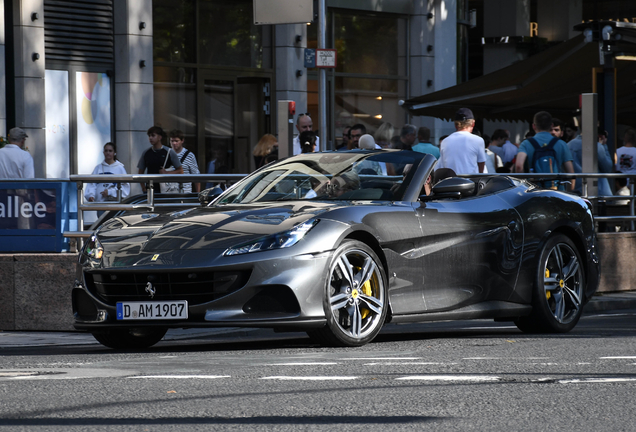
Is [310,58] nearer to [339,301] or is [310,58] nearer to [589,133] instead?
[589,133]

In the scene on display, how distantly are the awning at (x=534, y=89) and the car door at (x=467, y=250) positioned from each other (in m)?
9.72

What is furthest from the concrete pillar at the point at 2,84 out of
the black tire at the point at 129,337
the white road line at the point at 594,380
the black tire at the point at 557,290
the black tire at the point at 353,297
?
the white road line at the point at 594,380

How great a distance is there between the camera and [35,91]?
19297mm

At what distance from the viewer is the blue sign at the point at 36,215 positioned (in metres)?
10.5

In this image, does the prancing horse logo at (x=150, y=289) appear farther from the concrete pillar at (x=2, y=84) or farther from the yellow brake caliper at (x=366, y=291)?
the concrete pillar at (x=2, y=84)

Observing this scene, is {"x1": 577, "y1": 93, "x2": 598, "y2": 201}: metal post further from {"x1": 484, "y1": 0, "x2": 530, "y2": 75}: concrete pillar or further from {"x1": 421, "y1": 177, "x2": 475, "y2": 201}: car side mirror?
{"x1": 484, "y1": 0, "x2": 530, "y2": 75}: concrete pillar

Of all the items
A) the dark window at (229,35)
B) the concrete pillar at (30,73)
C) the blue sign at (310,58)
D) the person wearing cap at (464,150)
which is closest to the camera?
the person wearing cap at (464,150)

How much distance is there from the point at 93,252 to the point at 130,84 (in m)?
13.5

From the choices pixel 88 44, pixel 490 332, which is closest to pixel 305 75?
pixel 88 44

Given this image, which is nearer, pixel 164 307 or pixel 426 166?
pixel 164 307

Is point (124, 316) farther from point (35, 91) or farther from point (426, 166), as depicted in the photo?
point (35, 91)

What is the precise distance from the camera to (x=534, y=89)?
66.2 ft

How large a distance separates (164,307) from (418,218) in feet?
6.21

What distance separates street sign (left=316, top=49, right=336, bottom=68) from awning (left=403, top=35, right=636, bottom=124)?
14.4 feet
